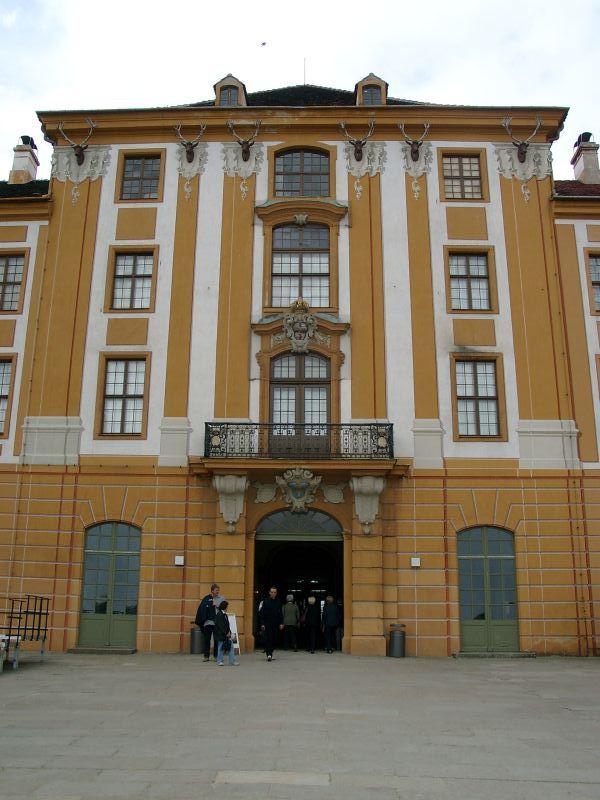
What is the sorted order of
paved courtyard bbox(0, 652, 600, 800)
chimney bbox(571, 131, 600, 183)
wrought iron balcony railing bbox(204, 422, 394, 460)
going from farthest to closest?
chimney bbox(571, 131, 600, 183)
wrought iron balcony railing bbox(204, 422, 394, 460)
paved courtyard bbox(0, 652, 600, 800)

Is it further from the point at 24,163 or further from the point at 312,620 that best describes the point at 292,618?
the point at 24,163

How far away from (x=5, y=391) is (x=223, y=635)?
9996 mm

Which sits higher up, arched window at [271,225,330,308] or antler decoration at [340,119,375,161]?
antler decoration at [340,119,375,161]

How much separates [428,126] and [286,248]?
5634 mm

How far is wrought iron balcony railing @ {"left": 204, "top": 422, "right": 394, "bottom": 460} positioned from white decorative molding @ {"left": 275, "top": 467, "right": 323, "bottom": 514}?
423 millimetres

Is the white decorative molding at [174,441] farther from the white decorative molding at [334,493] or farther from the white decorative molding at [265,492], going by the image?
the white decorative molding at [334,493]

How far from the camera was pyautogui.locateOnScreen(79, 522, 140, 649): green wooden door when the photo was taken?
2055 centimetres

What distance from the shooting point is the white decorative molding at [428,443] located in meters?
21.2

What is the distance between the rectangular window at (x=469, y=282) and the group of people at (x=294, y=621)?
29.4 feet

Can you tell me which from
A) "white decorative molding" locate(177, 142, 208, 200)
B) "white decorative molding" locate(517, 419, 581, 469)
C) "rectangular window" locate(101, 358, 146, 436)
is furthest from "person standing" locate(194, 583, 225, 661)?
"white decorative molding" locate(177, 142, 208, 200)

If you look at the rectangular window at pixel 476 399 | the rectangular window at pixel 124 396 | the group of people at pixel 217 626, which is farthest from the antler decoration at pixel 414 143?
the group of people at pixel 217 626

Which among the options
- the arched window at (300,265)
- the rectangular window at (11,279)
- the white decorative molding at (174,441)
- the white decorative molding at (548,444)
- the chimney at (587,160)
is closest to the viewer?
the white decorative molding at (548,444)

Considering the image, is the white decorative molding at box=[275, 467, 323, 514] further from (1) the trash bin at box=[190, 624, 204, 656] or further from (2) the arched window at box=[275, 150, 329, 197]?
(2) the arched window at box=[275, 150, 329, 197]

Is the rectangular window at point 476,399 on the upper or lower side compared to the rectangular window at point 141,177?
lower
